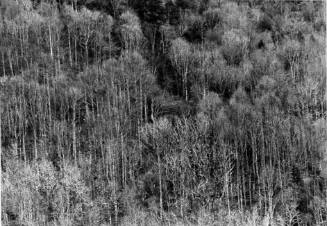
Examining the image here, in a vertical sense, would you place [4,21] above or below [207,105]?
above

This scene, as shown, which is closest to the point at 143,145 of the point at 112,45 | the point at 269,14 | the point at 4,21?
the point at 112,45

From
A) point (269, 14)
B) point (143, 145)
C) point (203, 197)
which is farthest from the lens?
point (269, 14)

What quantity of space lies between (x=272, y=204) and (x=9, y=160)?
20.0 m

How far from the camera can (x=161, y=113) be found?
51562 mm

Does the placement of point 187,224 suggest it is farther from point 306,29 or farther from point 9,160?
point 306,29

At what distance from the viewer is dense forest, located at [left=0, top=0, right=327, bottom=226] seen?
3981 centimetres

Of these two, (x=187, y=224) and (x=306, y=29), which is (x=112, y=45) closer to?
(x=306, y=29)

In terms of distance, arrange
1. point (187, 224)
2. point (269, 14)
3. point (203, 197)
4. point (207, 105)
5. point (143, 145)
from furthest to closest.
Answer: point (269, 14) → point (207, 105) → point (143, 145) → point (203, 197) → point (187, 224)

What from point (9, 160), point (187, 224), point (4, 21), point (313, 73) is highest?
point (4, 21)

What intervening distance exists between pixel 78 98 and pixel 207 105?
40.1ft

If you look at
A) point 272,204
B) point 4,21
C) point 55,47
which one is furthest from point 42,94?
point 272,204

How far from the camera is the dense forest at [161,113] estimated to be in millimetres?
39812

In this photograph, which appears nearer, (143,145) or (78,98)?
(143,145)

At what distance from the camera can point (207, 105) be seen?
50438mm
